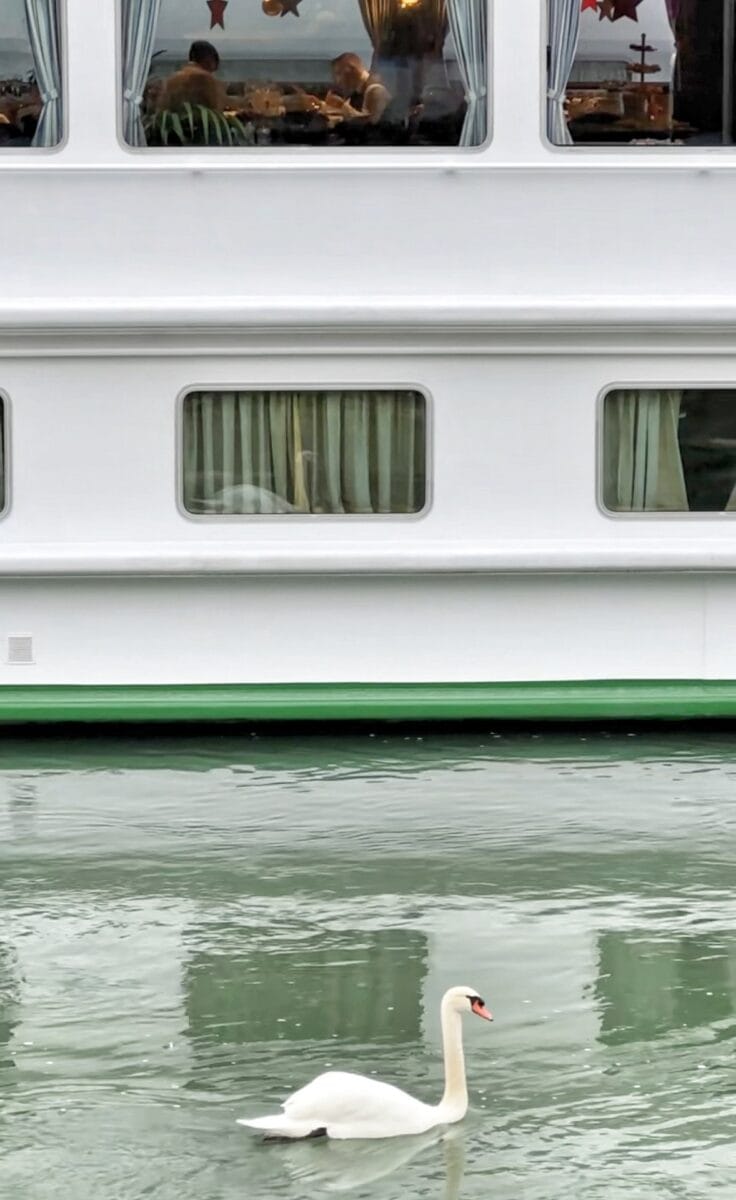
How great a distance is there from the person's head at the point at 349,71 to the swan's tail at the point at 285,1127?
16.4 ft

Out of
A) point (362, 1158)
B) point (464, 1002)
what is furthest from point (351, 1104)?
point (464, 1002)

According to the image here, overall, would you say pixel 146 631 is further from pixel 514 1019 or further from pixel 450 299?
pixel 514 1019

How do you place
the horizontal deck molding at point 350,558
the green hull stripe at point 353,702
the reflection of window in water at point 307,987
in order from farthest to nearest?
the green hull stripe at point 353,702 → the horizontal deck molding at point 350,558 → the reflection of window in water at point 307,987

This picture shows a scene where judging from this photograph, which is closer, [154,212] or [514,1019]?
[514,1019]

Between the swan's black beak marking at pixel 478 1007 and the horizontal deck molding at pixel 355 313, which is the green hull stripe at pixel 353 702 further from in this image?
the swan's black beak marking at pixel 478 1007

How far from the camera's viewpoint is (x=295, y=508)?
9180mm

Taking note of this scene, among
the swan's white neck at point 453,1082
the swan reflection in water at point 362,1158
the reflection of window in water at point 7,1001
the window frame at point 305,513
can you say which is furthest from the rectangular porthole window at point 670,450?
the swan reflection in water at point 362,1158

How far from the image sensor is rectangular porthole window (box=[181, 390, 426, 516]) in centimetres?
909

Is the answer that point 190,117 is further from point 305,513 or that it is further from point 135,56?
point 305,513

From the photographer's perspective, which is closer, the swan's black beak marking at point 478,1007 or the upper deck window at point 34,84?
the swan's black beak marking at point 478,1007

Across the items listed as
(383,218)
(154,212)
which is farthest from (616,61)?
(154,212)

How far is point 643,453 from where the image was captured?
9219 mm

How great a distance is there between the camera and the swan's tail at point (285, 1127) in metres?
5.11

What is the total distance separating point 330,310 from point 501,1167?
4.47 m
